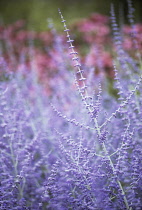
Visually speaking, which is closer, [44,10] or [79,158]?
[79,158]

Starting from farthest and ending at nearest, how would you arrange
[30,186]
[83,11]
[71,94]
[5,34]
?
[83,11]
[5,34]
[71,94]
[30,186]

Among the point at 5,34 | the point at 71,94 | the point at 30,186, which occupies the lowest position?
the point at 30,186

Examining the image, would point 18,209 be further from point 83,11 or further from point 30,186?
point 83,11

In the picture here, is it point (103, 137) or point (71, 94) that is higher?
point (103, 137)

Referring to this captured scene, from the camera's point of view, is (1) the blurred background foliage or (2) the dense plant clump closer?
(2) the dense plant clump

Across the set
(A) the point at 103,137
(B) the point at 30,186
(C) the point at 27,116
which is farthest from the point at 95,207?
(C) the point at 27,116

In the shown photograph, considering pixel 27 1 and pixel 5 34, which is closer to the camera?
pixel 5 34

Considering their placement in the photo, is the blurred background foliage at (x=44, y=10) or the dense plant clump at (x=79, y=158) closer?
the dense plant clump at (x=79, y=158)

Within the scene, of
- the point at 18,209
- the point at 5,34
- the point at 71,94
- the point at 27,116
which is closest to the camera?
the point at 18,209
